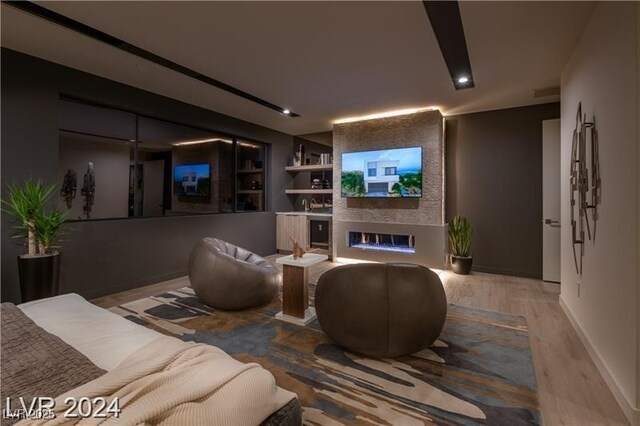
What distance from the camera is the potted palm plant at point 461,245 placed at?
187 inches

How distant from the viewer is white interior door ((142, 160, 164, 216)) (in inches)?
175

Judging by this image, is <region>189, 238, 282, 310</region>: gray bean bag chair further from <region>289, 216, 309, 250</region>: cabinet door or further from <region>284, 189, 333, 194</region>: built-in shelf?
<region>284, 189, 333, 194</region>: built-in shelf

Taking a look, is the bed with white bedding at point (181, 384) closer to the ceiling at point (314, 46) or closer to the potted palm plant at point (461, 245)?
the ceiling at point (314, 46)

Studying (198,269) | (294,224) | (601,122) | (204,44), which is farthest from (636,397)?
(294,224)

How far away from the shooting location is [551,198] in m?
4.32

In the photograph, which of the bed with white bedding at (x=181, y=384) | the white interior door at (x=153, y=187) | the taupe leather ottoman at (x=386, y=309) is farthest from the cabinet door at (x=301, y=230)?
the bed with white bedding at (x=181, y=384)

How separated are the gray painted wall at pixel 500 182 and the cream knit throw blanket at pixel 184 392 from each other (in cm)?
477

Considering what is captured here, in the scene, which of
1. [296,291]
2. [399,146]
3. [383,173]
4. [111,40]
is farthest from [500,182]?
[111,40]

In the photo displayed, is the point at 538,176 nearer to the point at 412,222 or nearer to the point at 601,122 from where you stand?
the point at 412,222

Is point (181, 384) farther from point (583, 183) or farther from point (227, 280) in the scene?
point (583, 183)

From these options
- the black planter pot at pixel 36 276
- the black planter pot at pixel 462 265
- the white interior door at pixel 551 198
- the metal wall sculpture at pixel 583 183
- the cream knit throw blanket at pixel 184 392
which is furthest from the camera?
the black planter pot at pixel 462 265

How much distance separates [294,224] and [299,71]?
3.41m

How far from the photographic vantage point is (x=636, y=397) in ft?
5.41

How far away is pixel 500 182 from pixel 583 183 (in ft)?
7.74
